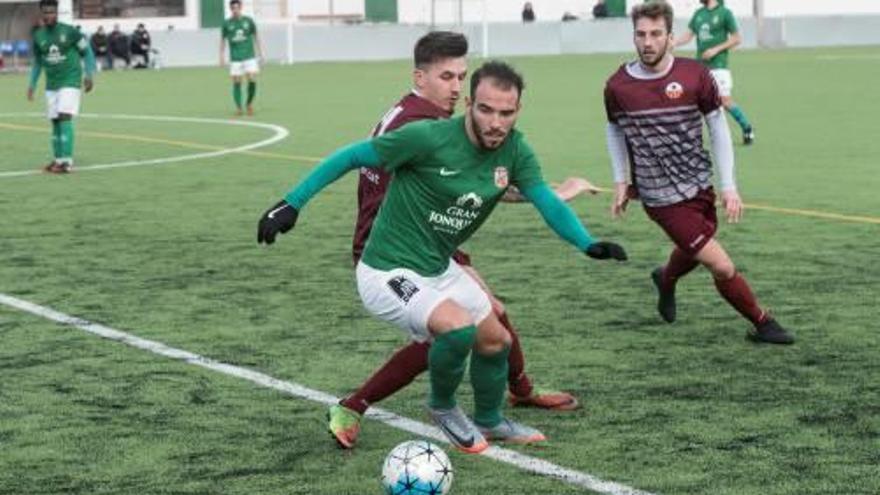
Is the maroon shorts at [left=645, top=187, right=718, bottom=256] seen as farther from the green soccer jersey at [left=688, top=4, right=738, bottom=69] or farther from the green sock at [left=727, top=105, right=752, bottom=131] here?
the green soccer jersey at [left=688, top=4, right=738, bottom=69]

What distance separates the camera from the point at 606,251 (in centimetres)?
697

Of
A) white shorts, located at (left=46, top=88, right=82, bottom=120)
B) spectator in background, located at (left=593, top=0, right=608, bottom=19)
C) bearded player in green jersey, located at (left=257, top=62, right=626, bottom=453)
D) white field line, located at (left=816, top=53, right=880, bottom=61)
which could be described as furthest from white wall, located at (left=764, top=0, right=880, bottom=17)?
bearded player in green jersey, located at (left=257, top=62, right=626, bottom=453)

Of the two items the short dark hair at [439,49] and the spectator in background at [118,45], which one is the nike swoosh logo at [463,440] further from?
the spectator in background at [118,45]

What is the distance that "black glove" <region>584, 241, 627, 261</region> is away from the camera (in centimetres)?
689

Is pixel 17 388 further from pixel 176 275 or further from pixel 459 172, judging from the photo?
pixel 176 275

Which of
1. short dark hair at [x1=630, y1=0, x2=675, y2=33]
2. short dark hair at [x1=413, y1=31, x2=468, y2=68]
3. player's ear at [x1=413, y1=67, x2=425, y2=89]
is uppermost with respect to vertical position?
short dark hair at [x1=630, y1=0, x2=675, y2=33]

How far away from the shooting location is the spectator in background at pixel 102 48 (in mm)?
60938

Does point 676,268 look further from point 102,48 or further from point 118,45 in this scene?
point 118,45

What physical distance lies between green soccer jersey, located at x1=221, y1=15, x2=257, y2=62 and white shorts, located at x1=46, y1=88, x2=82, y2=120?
11237mm

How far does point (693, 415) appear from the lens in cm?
788

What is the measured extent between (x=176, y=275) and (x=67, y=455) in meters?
5.23

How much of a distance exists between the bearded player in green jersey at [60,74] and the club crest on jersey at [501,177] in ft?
47.0

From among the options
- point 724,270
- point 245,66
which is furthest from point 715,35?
point 724,270

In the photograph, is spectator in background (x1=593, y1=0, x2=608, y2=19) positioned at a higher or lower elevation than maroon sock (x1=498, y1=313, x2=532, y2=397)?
higher
